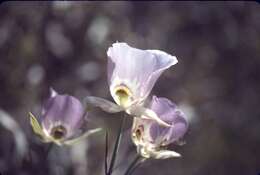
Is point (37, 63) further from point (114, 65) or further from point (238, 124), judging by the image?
point (114, 65)

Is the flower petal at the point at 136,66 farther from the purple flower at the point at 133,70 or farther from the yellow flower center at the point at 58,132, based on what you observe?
the yellow flower center at the point at 58,132

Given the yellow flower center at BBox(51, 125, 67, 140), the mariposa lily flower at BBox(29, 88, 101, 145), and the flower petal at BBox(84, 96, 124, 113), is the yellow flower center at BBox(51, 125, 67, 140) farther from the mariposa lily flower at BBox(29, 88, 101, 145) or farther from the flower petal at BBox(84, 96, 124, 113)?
the flower petal at BBox(84, 96, 124, 113)

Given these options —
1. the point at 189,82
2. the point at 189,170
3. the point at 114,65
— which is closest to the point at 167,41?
the point at 189,82

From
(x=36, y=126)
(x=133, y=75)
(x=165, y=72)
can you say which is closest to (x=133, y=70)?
(x=133, y=75)

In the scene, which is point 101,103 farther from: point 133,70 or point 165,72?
point 165,72

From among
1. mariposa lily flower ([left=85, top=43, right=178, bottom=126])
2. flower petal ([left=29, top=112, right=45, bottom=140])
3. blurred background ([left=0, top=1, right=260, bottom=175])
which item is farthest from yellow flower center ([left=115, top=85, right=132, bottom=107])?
blurred background ([left=0, top=1, right=260, bottom=175])
